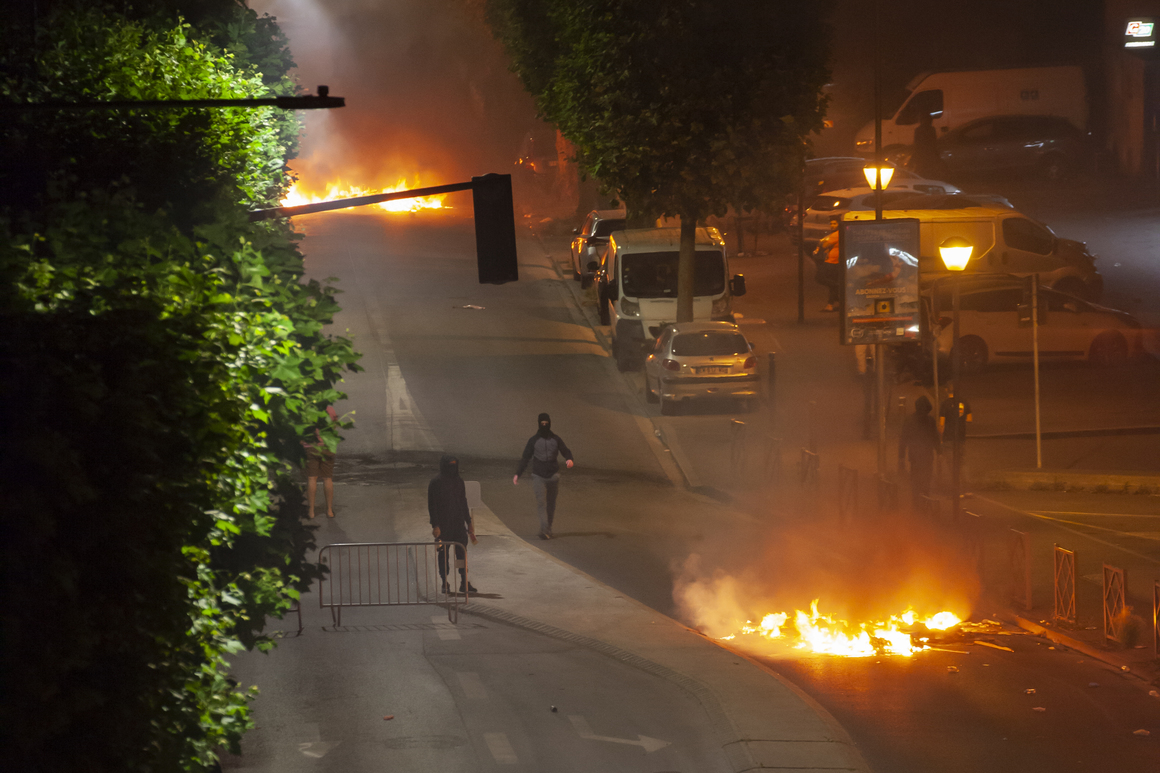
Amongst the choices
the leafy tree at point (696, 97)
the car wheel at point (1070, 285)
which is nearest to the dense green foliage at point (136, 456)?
the leafy tree at point (696, 97)

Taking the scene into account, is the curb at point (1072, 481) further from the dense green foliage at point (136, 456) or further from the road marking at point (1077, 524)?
the dense green foliage at point (136, 456)

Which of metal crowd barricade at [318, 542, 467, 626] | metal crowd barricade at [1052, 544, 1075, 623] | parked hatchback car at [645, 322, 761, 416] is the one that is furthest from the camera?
parked hatchback car at [645, 322, 761, 416]

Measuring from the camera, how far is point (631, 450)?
22.7 meters

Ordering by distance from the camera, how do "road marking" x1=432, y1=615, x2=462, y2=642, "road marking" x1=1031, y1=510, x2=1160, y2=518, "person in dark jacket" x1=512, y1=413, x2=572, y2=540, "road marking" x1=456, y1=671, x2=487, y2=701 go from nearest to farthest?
"road marking" x1=456, y1=671, x2=487, y2=701
"road marking" x1=432, y1=615, x2=462, y2=642
"person in dark jacket" x1=512, y1=413, x2=572, y2=540
"road marking" x1=1031, y1=510, x2=1160, y2=518

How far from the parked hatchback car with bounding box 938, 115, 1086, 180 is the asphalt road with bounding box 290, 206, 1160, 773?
1343 centimetres

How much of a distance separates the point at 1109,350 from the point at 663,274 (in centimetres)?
898

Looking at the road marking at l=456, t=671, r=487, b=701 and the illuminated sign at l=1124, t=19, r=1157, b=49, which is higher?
the illuminated sign at l=1124, t=19, r=1157, b=49

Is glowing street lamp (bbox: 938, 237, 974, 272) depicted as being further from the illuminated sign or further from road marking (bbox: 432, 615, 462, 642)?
the illuminated sign

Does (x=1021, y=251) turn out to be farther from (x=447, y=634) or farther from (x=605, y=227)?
(x=447, y=634)

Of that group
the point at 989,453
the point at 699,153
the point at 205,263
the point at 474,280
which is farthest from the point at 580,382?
the point at 205,263

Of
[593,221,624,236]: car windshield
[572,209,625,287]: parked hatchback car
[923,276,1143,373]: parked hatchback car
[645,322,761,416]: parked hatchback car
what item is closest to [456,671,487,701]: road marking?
[645,322,761,416]: parked hatchback car

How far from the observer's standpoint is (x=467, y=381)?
27.0m

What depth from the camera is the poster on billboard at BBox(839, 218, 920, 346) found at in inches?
737

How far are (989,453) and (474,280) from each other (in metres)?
20.0
